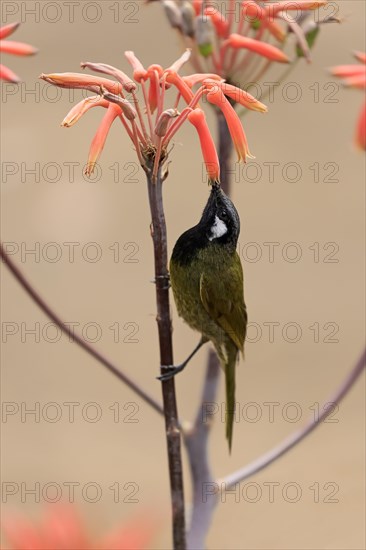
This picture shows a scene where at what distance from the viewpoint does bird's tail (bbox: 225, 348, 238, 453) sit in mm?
1386

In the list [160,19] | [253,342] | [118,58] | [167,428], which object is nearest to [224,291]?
[167,428]

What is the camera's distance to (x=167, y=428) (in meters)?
1.21

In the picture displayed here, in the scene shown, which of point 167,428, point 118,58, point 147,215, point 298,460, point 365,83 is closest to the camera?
point 365,83

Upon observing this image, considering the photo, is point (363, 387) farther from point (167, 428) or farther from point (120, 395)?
point (167, 428)

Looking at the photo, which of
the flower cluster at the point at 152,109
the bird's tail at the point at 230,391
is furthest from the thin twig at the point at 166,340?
the bird's tail at the point at 230,391

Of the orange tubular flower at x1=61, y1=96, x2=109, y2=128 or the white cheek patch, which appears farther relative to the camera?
the white cheek patch

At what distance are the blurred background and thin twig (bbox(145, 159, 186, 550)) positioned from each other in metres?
1.31

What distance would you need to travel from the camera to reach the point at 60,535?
143cm

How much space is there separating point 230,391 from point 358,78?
0.56m

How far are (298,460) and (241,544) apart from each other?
65 centimetres

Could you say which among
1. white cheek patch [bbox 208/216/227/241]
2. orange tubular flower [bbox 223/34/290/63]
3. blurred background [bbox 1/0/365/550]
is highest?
orange tubular flower [bbox 223/34/290/63]

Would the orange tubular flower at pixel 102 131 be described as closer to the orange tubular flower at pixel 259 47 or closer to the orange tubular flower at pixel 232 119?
the orange tubular flower at pixel 232 119

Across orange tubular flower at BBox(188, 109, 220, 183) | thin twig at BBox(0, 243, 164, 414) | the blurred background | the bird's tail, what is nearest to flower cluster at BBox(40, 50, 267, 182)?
orange tubular flower at BBox(188, 109, 220, 183)

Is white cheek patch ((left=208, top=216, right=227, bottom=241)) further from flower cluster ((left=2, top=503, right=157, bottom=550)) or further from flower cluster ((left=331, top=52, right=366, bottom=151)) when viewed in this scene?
flower cluster ((left=2, top=503, right=157, bottom=550))
